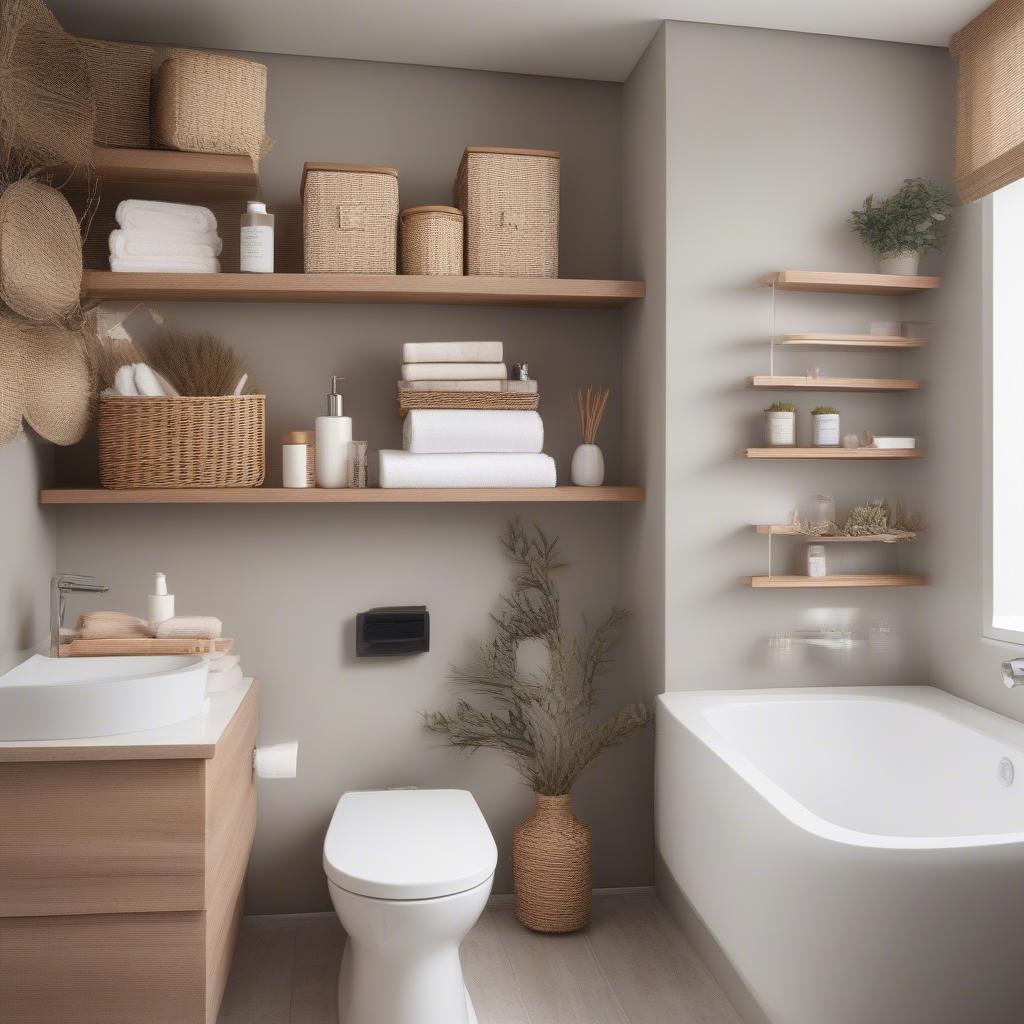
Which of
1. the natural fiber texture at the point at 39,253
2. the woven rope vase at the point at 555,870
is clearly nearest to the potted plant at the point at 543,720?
the woven rope vase at the point at 555,870

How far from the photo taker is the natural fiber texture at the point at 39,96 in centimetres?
194

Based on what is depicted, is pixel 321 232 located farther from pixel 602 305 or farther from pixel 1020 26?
pixel 1020 26

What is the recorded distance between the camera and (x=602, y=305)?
9.24ft

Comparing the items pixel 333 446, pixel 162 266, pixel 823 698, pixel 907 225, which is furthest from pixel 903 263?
pixel 162 266

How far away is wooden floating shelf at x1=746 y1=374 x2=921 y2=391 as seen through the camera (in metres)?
2.50

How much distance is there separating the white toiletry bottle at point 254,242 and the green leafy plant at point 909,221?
1567 mm

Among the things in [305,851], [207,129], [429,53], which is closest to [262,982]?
[305,851]

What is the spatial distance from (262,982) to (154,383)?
1.51 metres

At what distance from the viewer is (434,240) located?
255cm

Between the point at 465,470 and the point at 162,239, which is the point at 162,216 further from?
the point at 465,470

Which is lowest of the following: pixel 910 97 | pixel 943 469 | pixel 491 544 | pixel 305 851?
pixel 305 851

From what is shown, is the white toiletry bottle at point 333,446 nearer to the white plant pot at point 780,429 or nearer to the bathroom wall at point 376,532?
the bathroom wall at point 376,532

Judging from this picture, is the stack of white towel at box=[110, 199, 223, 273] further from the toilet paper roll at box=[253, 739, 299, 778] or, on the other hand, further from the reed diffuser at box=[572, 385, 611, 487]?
the toilet paper roll at box=[253, 739, 299, 778]

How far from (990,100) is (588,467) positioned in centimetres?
138
